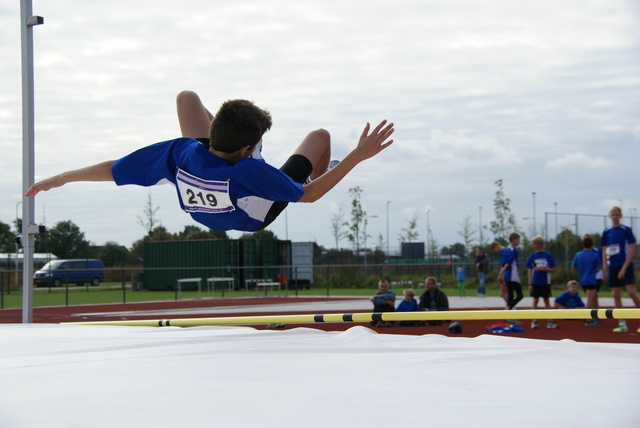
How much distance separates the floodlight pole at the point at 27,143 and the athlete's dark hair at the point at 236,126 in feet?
9.03

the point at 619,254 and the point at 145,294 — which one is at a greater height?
the point at 619,254

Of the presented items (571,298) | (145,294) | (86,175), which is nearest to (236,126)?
(86,175)

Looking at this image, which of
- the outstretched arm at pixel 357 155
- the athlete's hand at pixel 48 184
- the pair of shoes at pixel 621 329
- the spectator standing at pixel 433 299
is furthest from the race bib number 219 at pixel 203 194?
the spectator standing at pixel 433 299

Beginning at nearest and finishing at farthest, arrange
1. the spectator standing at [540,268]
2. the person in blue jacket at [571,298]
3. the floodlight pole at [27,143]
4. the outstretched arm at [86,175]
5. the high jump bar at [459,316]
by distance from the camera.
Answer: the outstretched arm at [86,175] → the high jump bar at [459,316] → the floodlight pole at [27,143] → the person in blue jacket at [571,298] → the spectator standing at [540,268]

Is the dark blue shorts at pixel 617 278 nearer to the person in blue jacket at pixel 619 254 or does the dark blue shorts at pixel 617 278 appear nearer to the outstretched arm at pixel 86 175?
the person in blue jacket at pixel 619 254

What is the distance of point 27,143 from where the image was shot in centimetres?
524

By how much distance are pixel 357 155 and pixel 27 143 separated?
134 inches

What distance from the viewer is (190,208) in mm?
3156

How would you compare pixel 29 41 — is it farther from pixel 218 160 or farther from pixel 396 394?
pixel 396 394

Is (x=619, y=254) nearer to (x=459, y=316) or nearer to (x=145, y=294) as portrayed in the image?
(x=459, y=316)

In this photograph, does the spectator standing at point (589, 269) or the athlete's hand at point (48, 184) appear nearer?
the athlete's hand at point (48, 184)

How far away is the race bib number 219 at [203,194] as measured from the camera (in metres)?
2.96

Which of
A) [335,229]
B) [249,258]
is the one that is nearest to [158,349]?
[249,258]

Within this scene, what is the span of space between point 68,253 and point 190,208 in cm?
3804
